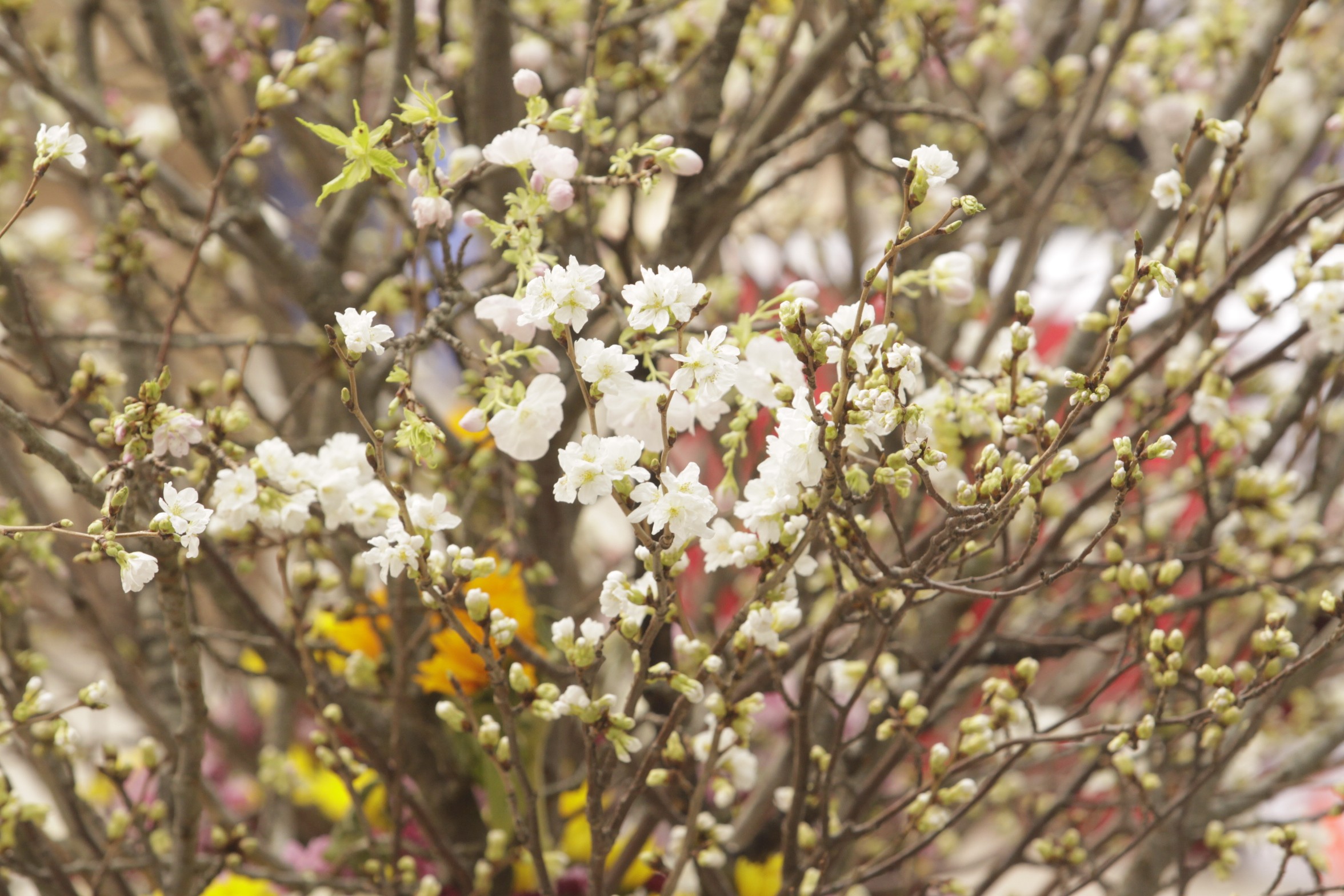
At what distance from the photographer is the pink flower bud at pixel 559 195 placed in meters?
0.38

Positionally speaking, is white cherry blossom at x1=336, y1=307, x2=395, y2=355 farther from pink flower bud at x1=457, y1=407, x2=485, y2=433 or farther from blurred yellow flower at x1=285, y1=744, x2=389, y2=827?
blurred yellow flower at x1=285, y1=744, x2=389, y2=827

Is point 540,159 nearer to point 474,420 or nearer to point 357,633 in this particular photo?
point 474,420

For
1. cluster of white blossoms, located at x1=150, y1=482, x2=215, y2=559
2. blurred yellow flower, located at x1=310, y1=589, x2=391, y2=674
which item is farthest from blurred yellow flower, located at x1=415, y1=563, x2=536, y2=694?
cluster of white blossoms, located at x1=150, y1=482, x2=215, y2=559

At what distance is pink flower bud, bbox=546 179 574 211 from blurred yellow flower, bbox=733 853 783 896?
409 millimetres

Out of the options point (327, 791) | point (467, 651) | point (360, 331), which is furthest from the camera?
point (327, 791)

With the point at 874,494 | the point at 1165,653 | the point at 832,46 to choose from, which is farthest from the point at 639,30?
the point at 1165,653

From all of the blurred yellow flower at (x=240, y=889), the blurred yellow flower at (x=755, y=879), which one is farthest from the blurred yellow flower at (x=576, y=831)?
the blurred yellow flower at (x=240, y=889)

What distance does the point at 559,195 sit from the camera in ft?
1.26

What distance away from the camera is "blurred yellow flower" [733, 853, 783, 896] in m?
0.61

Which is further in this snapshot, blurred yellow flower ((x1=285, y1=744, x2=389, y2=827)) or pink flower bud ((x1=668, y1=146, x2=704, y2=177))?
blurred yellow flower ((x1=285, y1=744, x2=389, y2=827))

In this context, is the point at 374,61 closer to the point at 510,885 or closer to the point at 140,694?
the point at 140,694

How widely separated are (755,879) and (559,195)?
0.43 meters

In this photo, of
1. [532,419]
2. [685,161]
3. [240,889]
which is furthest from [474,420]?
[240,889]

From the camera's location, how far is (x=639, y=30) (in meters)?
0.68
